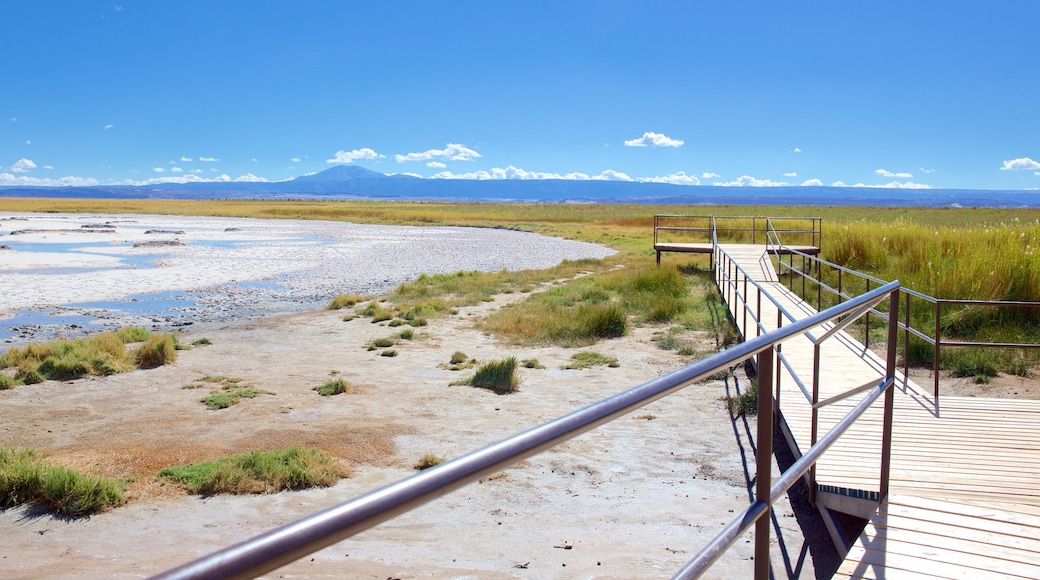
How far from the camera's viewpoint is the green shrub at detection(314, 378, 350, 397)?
945cm

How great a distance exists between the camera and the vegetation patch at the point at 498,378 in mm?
9578

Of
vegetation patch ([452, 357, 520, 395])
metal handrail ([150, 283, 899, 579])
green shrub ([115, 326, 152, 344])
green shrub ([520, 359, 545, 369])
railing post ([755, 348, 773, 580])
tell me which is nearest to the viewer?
metal handrail ([150, 283, 899, 579])

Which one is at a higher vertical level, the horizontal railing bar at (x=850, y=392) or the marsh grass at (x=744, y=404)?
the horizontal railing bar at (x=850, y=392)

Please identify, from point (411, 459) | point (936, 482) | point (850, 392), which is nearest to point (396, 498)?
point (850, 392)

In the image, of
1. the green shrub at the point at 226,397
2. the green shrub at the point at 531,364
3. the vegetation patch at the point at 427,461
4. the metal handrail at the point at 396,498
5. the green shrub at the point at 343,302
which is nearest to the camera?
the metal handrail at the point at 396,498

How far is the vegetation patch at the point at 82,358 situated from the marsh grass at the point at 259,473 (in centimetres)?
504

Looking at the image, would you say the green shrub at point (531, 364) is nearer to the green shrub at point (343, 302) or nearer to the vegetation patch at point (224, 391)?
the vegetation patch at point (224, 391)

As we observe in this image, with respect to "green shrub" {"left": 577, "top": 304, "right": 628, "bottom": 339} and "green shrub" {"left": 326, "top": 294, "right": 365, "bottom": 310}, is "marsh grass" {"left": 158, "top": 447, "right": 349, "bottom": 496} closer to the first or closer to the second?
"green shrub" {"left": 577, "top": 304, "right": 628, "bottom": 339}

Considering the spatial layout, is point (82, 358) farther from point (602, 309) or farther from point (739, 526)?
point (739, 526)

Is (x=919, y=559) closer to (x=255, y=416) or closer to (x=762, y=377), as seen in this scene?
(x=762, y=377)

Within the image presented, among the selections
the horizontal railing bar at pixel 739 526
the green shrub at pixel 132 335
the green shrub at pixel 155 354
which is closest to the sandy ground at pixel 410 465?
the green shrub at pixel 155 354

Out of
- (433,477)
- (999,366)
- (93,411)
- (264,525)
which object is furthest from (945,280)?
(433,477)

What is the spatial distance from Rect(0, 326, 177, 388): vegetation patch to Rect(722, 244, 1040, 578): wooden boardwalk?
333 inches

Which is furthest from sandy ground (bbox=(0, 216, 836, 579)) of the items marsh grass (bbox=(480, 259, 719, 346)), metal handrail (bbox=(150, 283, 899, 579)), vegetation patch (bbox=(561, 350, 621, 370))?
metal handrail (bbox=(150, 283, 899, 579))
